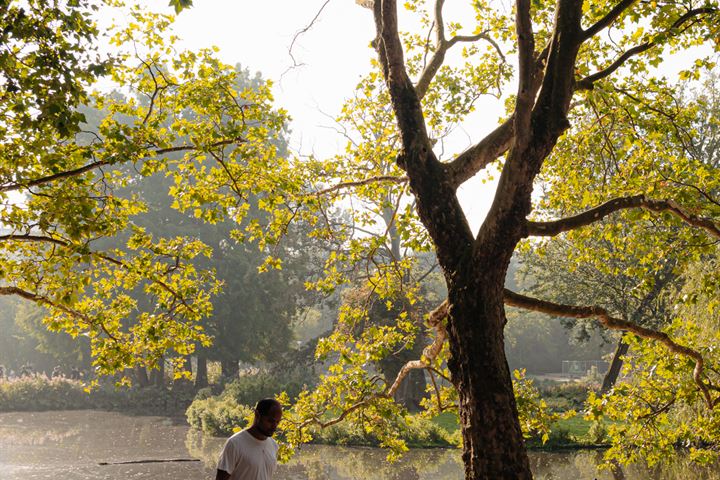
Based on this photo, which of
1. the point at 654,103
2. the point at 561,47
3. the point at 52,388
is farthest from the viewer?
the point at 52,388

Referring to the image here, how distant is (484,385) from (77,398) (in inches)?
1500

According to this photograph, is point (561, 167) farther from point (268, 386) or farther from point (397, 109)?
point (268, 386)

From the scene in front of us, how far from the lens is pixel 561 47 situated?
6.21 meters

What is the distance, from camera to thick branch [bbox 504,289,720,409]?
6961mm

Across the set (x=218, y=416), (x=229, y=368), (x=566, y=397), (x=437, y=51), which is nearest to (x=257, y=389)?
(x=218, y=416)

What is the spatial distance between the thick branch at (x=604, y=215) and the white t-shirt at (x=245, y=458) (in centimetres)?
316

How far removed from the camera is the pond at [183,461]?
59.2ft

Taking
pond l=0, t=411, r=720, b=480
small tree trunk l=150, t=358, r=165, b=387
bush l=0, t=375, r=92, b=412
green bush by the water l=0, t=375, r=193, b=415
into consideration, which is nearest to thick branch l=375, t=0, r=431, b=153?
pond l=0, t=411, r=720, b=480

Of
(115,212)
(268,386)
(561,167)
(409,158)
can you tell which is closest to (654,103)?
(561,167)

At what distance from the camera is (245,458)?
4.95 m

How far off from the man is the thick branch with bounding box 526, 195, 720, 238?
2.97 metres

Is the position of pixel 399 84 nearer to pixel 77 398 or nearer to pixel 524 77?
pixel 524 77

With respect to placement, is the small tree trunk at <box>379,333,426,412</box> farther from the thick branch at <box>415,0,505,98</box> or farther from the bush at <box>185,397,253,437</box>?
the thick branch at <box>415,0,505,98</box>

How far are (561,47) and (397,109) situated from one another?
174 centimetres
